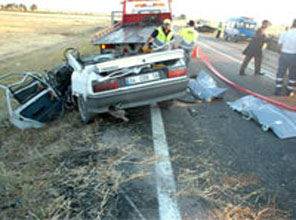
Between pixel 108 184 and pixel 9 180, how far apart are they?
3.72 ft

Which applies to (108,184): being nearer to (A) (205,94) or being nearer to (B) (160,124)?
(B) (160,124)

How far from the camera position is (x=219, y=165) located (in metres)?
3.34

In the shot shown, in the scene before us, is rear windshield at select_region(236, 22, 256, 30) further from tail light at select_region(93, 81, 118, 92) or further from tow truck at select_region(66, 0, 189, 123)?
tail light at select_region(93, 81, 118, 92)

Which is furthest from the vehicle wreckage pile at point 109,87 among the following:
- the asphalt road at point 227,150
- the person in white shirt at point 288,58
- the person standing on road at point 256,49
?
the person standing on road at point 256,49

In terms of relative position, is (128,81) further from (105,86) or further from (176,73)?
(176,73)

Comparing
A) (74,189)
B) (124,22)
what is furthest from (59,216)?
(124,22)

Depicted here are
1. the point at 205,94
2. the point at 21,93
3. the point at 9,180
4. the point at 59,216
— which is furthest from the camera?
the point at 205,94

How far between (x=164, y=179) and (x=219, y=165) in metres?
0.74

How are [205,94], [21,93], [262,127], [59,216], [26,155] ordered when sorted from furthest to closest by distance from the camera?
[205,94], [21,93], [262,127], [26,155], [59,216]

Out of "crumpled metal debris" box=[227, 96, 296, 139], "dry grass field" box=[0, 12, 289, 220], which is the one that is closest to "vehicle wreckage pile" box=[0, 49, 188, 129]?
"dry grass field" box=[0, 12, 289, 220]

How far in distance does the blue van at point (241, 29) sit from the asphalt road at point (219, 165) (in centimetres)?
2190

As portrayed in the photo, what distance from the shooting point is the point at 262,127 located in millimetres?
4473

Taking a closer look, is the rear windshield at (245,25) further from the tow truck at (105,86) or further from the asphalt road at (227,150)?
the tow truck at (105,86)

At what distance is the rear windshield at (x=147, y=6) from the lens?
10.4 metres
